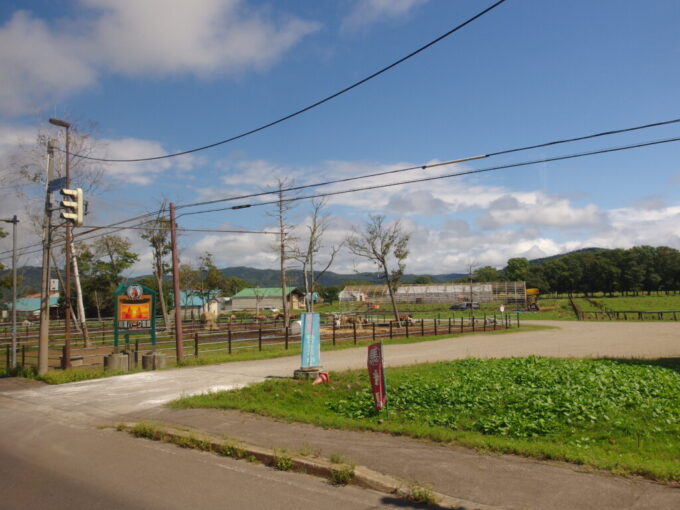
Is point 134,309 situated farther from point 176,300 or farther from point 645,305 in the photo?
point 645,305

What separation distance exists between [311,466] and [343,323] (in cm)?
3542

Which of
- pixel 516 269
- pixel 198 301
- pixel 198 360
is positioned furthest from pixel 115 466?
pixel 516 269

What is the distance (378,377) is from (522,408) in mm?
2619

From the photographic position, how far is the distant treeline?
128625mm

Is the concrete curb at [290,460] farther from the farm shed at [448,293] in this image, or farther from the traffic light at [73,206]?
the farm shed at [448,293]

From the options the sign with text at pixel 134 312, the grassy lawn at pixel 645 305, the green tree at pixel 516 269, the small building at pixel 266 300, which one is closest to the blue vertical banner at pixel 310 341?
the sign with text at pixel 134 312

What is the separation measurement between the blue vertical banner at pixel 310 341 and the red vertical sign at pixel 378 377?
13.6 feet

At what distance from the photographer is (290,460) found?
7.17m

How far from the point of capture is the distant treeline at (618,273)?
422 ft

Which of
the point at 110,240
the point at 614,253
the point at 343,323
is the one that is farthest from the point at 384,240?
the point at 614,253

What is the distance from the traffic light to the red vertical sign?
1047cm

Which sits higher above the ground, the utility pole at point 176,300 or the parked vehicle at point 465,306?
the utility pole at point 176,300

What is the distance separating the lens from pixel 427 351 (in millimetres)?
23828

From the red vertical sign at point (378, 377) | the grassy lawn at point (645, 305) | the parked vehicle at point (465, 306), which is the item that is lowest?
the grassy lawn at point (645, 305)
